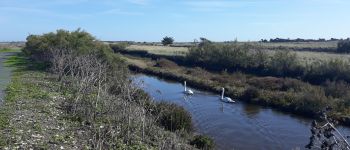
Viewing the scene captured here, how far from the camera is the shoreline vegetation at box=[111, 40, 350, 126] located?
38.9m

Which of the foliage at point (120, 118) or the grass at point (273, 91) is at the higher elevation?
the foliage at point (120, 118)

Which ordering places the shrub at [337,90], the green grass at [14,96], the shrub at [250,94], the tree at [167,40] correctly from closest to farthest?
the green grass at [14,96] < the shrub at [337,90] < the shrub at [250,94] < the tree at [167,40]

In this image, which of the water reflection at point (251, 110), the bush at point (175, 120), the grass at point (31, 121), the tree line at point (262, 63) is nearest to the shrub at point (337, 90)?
the tree line at point (262, 63)

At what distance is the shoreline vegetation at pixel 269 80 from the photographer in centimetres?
3888

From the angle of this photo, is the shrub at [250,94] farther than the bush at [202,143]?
Yes

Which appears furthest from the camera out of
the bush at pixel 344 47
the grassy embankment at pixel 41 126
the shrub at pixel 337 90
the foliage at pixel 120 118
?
the bush at pixel 344 47

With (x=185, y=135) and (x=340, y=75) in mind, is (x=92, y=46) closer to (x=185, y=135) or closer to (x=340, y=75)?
(x=340, y=75)

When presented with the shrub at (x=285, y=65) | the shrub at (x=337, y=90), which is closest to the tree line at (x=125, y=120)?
the shrub at (x=337, y=90)

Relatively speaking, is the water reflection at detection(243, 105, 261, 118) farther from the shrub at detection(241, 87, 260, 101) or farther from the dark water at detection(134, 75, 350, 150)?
the shrub at detection(241, 87, 260, 101)

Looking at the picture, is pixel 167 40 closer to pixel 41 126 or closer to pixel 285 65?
pixel 285 65

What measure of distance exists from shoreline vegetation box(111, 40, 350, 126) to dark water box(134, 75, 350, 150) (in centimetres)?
206

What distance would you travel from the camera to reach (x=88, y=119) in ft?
75.2

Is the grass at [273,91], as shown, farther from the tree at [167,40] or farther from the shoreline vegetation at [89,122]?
the tree at [167,40]

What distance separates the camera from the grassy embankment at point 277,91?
124ft
